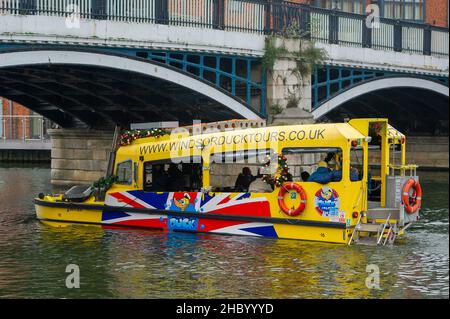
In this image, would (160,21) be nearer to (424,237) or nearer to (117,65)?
(117,65)

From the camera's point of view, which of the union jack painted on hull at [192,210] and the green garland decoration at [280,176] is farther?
the union jack painted on hull at [192,210]

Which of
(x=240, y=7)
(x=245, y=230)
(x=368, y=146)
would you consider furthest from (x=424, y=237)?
(x=240, y=7)

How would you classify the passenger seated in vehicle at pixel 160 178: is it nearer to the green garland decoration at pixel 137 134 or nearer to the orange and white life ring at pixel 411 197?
the green garland decoration at pixel 137 134

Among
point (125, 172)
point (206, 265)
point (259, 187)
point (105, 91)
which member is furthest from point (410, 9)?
point (206, 265)

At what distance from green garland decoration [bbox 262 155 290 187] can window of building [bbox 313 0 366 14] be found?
20.2 meters

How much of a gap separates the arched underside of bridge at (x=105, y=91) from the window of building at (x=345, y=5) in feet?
33.1

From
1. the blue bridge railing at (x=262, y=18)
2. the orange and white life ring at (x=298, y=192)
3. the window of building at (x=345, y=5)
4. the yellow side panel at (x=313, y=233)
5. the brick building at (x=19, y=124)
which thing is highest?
the window of building at (x=345, y=5)

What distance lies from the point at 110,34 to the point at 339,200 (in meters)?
8.41

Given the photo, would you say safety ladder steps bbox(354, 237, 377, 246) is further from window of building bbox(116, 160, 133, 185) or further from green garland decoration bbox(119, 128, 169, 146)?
window of building bbox(116, 160, 133, 185)

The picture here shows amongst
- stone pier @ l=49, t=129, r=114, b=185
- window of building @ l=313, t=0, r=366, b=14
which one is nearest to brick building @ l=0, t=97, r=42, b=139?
stone pier @ l=49, t=129, r=114, b=185

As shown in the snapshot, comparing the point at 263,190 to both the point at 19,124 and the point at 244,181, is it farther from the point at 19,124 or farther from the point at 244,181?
the point at 19,124

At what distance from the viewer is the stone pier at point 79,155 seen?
37844 millimetres

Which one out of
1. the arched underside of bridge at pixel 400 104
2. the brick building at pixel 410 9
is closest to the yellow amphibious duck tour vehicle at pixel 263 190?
the arched underside of bridge at pixel 400 104

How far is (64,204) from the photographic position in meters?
24.8
